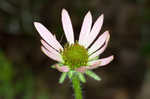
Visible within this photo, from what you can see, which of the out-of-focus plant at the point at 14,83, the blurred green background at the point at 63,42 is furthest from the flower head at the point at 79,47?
the blurred green background at the point at 63,42

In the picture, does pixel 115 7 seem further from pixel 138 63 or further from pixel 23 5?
pixel 23 5

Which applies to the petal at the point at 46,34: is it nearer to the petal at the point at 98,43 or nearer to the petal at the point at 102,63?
the petal at the point at 98,43

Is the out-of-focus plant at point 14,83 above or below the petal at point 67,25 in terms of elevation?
below

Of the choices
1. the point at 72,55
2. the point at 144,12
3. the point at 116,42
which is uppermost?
the point at 144,12

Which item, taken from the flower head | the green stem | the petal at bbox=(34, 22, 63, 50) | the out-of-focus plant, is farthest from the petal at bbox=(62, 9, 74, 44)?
the out-of-focus plant

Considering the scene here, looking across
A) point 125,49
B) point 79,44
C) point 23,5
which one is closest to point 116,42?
Answer: point 125,49

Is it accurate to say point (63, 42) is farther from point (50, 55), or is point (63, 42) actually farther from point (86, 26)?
point (50, 55)
